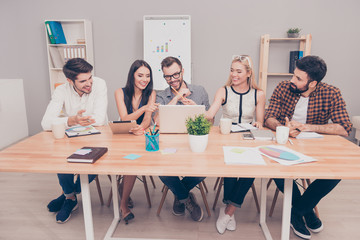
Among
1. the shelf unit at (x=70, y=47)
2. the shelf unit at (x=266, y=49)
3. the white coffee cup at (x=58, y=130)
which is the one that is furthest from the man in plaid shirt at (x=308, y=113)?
the shelf unit at (x=70, y=47)

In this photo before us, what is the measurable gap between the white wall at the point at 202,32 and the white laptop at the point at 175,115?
98.5 inches

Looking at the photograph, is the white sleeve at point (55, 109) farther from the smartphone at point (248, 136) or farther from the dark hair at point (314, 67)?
the dark hair at point (314, 67)

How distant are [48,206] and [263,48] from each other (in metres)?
3.32

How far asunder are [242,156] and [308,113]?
102 centimetres

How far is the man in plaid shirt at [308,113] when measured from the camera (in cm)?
179

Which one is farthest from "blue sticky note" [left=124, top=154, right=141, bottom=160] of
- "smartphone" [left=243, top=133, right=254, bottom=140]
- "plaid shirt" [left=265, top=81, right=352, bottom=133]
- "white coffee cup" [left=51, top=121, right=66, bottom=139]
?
"plaid shirt" [left=265, top=81, right=352, bottom=133]

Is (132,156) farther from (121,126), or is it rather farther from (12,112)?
(12,112)

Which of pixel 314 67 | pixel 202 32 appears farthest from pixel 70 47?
pixel 314 67

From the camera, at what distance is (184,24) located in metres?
3.83

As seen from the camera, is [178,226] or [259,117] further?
[259,117]

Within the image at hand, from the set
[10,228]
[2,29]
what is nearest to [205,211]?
[10,228]

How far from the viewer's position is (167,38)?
12.7ft

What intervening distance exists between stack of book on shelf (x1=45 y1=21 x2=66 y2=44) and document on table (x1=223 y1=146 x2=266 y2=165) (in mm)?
3478

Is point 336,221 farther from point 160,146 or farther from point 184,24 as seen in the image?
point 184,24
